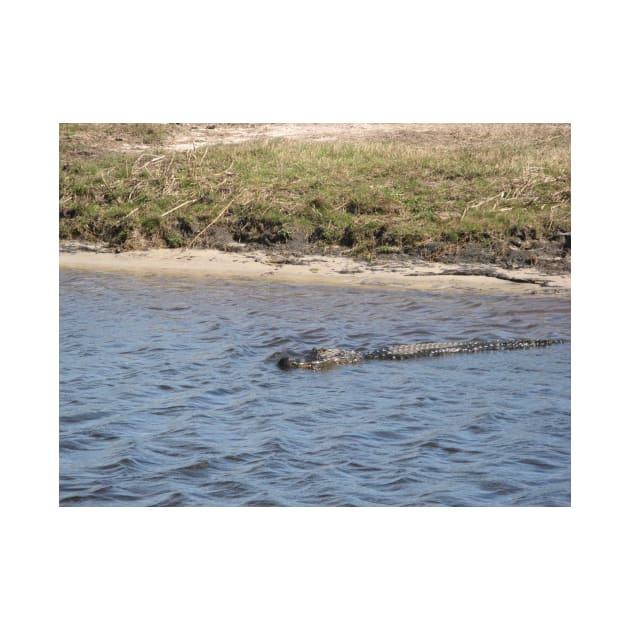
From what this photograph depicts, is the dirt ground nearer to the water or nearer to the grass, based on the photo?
the grass

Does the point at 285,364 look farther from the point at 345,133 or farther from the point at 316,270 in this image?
the point at 316,270

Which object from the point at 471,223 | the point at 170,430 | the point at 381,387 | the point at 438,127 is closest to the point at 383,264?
the point at 471,223

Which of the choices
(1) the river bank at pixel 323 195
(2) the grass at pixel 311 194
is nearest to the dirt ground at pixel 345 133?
(1) the river bank at pixel 323 195

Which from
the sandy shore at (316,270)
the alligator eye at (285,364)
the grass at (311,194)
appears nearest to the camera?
the alligator eye at (285,364)

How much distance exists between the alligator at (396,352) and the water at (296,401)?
122 millimetres

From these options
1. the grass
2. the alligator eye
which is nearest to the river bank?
the grass

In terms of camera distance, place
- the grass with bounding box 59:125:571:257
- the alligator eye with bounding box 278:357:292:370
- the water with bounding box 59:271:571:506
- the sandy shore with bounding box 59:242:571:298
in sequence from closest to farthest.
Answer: the water with bounding box 59:271:571:506 < the alligator eye with bounding box 278:357:292:370 < the sandy shore with bounding box 59:242:571:298 < the grass with bounding box 59:125:571:257

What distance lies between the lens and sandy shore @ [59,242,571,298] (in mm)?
9234

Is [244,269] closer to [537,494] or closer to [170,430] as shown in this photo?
[170,430]

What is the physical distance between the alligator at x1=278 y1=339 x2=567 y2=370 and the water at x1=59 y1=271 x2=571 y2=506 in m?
0.12

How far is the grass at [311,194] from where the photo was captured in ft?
31.0

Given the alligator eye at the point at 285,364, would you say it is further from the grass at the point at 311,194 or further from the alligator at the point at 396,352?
the grass at the point at 311,194

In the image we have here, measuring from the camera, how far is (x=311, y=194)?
10242 millimetres

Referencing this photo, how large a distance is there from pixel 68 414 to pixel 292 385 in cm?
180
